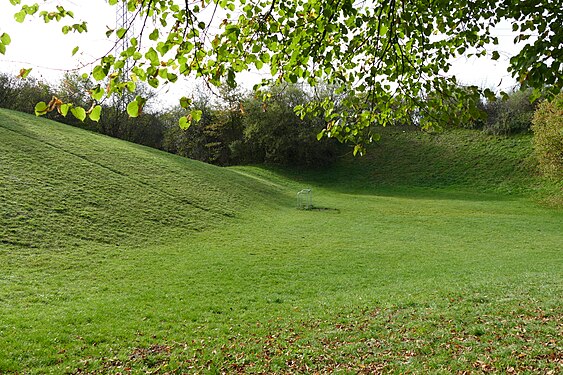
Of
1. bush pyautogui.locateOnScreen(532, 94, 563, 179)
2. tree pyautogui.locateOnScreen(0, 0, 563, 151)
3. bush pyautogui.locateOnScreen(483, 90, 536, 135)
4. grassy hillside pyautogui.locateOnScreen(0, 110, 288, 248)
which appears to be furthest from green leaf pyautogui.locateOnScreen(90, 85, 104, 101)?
bush pyautogui.locateOnScreen(483, 90, 536, 135)

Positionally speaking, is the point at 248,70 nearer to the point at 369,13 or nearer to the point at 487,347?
the point at 369,13

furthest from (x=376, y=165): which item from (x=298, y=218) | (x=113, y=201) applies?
(x=113, y=201)

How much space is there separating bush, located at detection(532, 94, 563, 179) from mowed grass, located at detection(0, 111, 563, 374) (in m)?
3.78

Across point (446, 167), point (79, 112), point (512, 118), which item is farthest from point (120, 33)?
point (512, 118)

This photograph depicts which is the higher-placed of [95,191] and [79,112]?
[79,112]

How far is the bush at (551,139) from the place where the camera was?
30.3 metres

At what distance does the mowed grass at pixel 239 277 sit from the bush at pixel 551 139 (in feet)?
12.4

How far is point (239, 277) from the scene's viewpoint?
531 inches

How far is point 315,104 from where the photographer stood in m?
7.02

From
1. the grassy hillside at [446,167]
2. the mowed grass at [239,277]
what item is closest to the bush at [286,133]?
the grassy hillside at [446,167]

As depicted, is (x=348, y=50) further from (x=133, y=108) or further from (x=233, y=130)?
(x=233, y=130)

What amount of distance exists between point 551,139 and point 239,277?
1123 inches

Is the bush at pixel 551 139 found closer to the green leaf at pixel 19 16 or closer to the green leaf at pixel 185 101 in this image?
the green leaf at pixel 185 101


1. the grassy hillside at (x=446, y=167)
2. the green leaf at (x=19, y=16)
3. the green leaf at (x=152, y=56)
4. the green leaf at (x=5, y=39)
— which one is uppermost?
the grassy hillside at (x=446, y=167)
